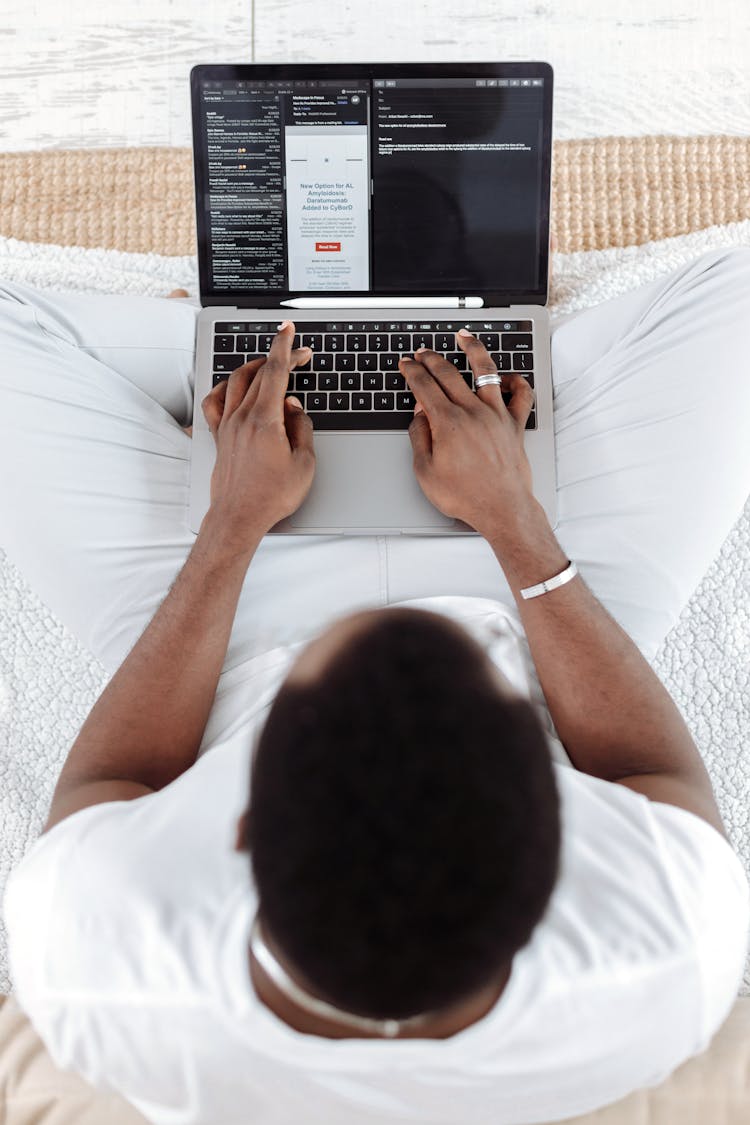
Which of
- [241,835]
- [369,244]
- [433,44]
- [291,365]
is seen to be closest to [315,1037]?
[241,835]

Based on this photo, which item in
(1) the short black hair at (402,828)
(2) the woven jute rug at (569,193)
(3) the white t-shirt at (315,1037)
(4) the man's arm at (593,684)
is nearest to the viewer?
(1) the short black hair at (402,828)

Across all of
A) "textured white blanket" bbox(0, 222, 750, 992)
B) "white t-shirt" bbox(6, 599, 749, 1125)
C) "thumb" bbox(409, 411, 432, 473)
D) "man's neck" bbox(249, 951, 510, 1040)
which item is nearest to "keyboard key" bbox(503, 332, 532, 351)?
"thumb" bbox(409, 411, 432, 473)

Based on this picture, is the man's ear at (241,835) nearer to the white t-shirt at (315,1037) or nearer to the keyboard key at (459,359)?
the white t-shirt at (315,1037)

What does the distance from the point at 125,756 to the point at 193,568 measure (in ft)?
0.60

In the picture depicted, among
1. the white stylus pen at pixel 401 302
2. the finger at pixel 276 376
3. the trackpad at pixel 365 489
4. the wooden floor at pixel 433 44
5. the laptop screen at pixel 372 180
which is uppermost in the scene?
the wooden floor at pixel 433 44

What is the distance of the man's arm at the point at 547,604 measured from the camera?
30.5 inches

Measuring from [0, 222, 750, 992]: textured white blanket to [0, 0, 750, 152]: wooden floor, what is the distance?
0.27 metres

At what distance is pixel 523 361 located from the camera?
94cm

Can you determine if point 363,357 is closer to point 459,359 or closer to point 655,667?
point 459,359

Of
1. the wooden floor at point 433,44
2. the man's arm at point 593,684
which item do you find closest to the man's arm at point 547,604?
the man's arm at point 593,684

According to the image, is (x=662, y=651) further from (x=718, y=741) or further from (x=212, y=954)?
(x=212, y=954)

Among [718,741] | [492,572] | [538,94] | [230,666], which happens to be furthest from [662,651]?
[538,94]

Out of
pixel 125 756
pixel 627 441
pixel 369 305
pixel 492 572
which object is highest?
pixel 369 305

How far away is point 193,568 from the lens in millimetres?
859
